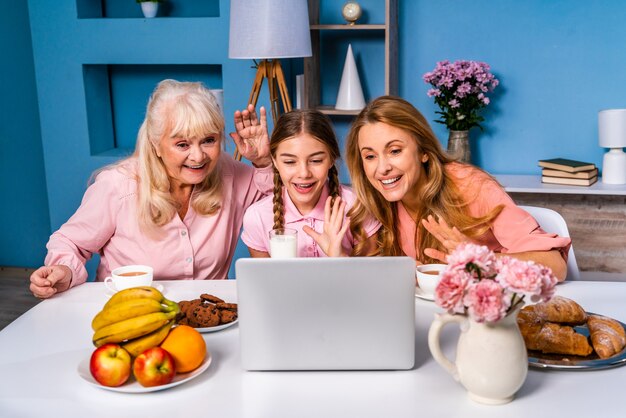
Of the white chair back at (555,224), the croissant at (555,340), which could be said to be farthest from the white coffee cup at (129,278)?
the white chair back at (555,224)

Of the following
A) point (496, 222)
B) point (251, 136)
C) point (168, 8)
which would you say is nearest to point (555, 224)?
point (496, 222)

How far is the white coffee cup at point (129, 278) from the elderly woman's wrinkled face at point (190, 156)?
1.27ft

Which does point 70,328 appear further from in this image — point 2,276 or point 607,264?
point 2,276

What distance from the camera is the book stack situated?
3.07 metres

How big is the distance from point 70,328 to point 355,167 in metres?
0.89

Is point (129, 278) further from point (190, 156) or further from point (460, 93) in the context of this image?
point (460, 93)

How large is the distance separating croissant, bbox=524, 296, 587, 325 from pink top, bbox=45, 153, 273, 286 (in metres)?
1.04

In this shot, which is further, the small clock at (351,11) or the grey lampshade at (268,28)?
the small clock at (351,11)

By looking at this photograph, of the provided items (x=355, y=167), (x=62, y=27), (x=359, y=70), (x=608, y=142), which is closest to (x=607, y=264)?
(x=608, y=142)

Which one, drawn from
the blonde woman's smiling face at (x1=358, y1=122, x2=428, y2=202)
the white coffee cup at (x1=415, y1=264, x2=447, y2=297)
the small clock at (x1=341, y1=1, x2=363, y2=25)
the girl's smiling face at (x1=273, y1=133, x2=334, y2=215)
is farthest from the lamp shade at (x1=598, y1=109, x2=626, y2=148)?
the white coffee cup at (x1=415, y1=264, x2=447, y2=297)

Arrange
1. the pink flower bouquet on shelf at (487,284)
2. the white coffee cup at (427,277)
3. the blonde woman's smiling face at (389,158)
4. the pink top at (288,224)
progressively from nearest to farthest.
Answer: the pink flower bouquet on shelf at (487,284) → the white coffee cup at (427,277) → the blonde woman's smiling face at (389,158) → the pink top at (288,224)

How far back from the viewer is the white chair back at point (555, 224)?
6.13 ft

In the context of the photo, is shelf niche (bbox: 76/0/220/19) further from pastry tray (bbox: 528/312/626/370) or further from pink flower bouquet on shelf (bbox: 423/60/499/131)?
pastry tray (bbox: 528/312/626/370)

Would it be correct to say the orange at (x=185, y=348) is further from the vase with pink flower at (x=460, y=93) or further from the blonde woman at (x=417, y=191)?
the vase with pink flower at (x=460, y=93)
